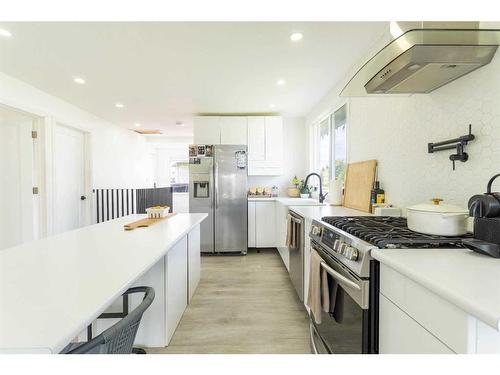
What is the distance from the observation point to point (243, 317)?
2164 millimetres

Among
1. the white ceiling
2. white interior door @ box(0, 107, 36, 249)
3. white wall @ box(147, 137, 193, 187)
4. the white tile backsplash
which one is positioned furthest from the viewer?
white wall @ box(147, 137, 193, 187)

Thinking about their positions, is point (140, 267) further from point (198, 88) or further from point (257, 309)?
point (198, 88)

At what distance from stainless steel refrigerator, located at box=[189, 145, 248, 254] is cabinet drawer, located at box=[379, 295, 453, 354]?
10.5 ft

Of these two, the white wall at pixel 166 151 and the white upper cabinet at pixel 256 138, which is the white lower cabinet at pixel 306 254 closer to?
the white upper cabinet at pixel 256 138

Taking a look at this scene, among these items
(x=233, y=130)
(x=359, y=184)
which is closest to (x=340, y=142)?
(x=359, y=184)

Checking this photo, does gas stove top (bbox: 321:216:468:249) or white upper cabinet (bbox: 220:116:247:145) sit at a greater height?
A: white upper cabinet (bbox: 220:116:247:145)

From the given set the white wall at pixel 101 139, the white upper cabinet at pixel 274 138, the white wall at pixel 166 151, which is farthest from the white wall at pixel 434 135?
the white wall at pixel 166 151

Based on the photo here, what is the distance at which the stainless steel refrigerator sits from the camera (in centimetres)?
411

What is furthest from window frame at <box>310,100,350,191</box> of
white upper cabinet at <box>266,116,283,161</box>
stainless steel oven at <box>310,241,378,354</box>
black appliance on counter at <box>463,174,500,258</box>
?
black appliance on counter at <box>463,174,500,258</box>

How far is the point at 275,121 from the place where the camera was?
4.39 m

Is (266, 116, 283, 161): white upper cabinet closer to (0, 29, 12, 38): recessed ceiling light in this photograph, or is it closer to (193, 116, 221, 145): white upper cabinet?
(193, 116, 221, 145): white upper cabinet
